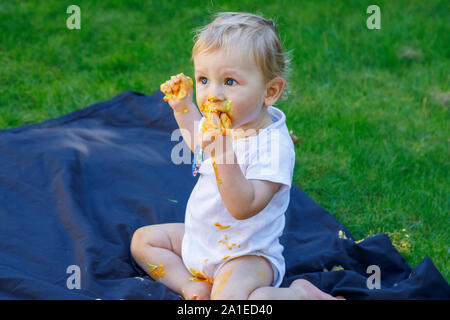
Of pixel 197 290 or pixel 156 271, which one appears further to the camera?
pixel 156 271

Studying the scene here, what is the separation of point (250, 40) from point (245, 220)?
2.28 feet

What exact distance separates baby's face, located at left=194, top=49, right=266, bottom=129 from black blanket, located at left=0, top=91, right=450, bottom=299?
83 cm

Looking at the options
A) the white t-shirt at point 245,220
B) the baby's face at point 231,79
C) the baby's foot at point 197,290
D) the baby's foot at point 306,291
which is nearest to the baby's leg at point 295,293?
the baby's foot at point 306,291

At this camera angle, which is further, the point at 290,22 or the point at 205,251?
the point at 290,22

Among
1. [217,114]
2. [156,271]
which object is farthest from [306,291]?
[217,114]

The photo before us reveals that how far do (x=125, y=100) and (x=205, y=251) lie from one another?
6.60 feet

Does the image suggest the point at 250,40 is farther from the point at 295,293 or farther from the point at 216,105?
the point at 295,293

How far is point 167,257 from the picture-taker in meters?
2.47

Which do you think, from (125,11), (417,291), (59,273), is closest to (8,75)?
(125,11)

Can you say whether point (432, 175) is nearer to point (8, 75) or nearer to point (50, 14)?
point (8, 75)

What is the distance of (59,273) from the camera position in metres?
2.49

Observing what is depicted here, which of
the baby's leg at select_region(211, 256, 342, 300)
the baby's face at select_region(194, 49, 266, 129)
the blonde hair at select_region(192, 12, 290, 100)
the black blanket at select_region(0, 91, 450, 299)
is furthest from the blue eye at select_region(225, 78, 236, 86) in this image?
the black blanket at select_region(0, 91, 450, 299)

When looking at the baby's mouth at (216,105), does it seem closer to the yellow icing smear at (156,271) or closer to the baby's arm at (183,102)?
the baby's arm at (183,102)

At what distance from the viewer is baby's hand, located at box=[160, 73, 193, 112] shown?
2.36 metres
